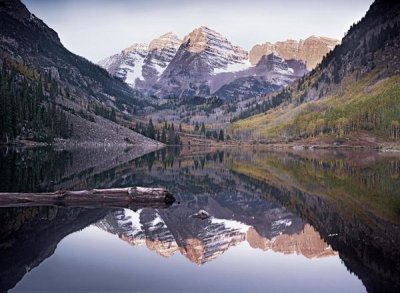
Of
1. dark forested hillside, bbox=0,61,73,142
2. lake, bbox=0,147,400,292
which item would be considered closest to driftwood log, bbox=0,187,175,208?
lake, bbox=0,147,400,292

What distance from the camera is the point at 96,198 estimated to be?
34.1 m

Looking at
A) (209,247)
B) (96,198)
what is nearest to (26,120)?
(96,198)

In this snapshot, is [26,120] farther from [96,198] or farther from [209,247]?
[209,247]

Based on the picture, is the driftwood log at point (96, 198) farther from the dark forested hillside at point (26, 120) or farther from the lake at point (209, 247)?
the dark forested hillside at point (26, 120)

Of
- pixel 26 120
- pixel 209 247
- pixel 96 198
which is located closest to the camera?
pixel 209 247

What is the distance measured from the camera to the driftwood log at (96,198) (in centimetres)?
3216

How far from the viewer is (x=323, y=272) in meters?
19.2

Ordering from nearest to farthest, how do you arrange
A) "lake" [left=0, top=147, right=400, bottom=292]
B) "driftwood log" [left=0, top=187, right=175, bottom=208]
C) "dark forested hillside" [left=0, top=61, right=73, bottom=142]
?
"lake" [left=0, top=147, right=400, bottom=292] → "driftwood log" [left=0, top=187, right=175, bottom=208] → "dark forested hillside" [left=0, top=61, right=73, bottom=142]

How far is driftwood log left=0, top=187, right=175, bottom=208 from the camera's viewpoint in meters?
32.2

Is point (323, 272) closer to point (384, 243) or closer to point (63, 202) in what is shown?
point (384, 243)

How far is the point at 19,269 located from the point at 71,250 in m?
4.18

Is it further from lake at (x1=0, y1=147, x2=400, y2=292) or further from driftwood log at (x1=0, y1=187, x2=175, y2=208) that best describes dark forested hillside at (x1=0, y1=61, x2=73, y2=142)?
driftwood log at (x1=0, y1=187, x2=175, y2=208)

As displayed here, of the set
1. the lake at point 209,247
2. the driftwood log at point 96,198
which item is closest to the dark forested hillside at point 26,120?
the lake at point 209,247

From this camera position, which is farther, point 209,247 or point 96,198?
point 96,198
